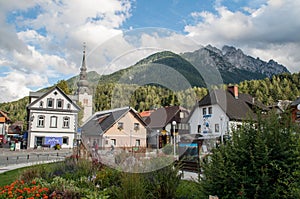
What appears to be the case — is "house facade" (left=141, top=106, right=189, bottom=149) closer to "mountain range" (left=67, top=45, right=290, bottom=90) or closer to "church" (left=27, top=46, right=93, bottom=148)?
"mountain range" (left=67, top=45, right=290, bottom=90)

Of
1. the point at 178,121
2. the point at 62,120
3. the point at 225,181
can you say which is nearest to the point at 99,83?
the point at 178,121

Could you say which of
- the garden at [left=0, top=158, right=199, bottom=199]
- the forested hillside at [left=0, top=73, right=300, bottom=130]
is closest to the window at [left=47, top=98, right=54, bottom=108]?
the garden at [left=0, top=158, right=199, bottom=199]

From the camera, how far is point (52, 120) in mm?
43469

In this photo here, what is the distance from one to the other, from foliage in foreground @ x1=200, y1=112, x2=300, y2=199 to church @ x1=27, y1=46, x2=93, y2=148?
37811 millimetres

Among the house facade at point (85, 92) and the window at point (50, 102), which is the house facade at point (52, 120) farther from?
the house facade at point (85, 92)

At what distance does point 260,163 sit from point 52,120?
1636 inches

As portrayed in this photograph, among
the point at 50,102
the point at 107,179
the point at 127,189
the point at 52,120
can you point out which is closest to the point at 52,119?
the point at 52,120

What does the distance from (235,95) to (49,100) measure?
26.5m

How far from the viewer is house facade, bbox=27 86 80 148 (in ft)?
139

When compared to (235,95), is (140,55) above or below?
below

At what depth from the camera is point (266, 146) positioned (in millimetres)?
5191

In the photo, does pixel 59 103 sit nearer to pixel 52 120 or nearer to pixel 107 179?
pixel 52 120

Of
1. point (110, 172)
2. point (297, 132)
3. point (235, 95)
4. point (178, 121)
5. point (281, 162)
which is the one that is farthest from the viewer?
point (235, 95)

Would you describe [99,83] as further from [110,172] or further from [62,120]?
[62,120]
